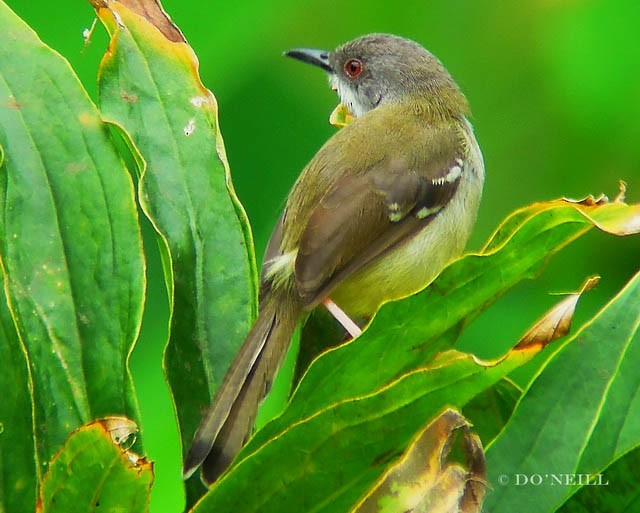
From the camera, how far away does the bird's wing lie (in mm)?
3082

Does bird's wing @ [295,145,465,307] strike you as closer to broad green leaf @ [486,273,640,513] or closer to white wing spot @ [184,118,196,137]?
white wing spot @ [184,118,196,137]

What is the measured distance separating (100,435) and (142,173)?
79cm

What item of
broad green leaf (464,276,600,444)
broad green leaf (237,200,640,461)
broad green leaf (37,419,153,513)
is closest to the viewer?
broad green leaf (37,419,153,513)

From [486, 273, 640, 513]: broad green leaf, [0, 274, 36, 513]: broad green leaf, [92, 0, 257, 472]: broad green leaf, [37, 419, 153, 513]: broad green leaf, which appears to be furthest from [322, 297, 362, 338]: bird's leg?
[37, 419, 153, 513]: broad green leaf

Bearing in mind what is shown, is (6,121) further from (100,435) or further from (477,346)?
(477,346)

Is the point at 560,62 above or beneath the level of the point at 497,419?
above

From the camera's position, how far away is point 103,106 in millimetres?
2809

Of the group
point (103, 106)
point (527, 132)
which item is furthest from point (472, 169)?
point (103, 106)

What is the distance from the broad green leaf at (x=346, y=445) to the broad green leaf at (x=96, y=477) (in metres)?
0.17

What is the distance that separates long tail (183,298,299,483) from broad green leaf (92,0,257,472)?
85 millimetres

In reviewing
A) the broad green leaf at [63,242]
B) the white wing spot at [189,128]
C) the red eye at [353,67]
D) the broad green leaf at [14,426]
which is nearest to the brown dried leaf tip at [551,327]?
the broad green leaf at [63,242]

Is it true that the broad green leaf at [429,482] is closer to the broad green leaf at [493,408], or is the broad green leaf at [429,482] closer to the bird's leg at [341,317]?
the broad green leaf at [493,408]

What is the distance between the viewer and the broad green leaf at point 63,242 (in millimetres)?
2547

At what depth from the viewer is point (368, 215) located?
10.9 ft
